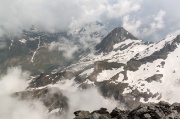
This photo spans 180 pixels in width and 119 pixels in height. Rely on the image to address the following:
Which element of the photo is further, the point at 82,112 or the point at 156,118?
the point at 82,112

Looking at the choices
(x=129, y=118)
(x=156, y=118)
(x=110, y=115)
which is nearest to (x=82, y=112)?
(x=110, y=115)

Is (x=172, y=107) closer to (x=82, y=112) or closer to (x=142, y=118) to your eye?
(x=142, y=118)

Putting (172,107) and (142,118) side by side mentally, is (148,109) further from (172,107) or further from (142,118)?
(172,107)

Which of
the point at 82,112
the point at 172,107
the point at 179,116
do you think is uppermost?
the point at 82,112

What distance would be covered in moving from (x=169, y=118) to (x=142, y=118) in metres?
6.77

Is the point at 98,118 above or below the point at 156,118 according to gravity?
above

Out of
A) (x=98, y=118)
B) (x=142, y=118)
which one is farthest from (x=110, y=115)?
(x=142, y=118)

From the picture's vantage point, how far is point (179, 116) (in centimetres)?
8544

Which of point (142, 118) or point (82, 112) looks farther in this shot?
point (82, 112)

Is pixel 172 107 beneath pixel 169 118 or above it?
above

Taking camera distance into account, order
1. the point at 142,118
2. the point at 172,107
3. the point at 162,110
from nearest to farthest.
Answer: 1. the point at 142,118
2. the point at 162,110
3. the point at 172,107

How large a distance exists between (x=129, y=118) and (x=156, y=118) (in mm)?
7293

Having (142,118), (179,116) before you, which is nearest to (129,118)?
(142,118)

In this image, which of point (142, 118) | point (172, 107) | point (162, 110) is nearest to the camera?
point (142, 118)
